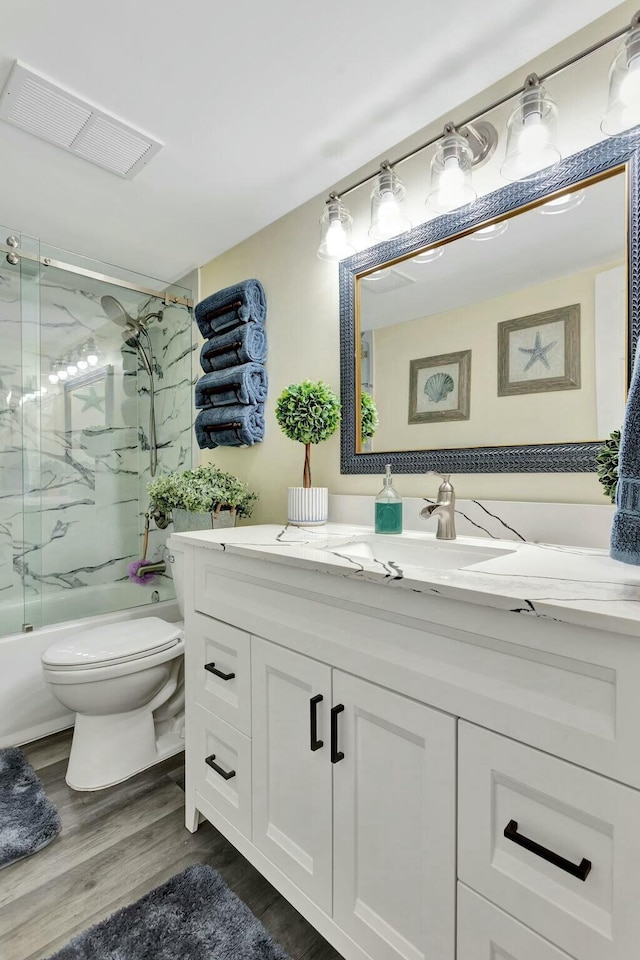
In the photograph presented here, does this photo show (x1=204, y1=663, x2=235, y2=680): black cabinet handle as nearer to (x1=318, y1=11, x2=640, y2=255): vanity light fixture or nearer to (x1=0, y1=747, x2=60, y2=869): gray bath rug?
(x1=0, y1=747, x2=60, y2=869): gray bath rug

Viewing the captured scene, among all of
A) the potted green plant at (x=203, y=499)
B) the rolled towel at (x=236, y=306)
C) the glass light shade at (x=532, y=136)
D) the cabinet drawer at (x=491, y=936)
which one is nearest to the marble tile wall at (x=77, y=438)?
the rolled towel at (x=236, y=306)

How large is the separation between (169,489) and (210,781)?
1.09 metres

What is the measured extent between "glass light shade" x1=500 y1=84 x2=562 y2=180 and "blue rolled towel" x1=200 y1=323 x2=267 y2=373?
3.62 ft

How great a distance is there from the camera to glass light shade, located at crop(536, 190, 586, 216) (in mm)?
1168

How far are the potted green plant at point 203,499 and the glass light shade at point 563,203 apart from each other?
4.63ft

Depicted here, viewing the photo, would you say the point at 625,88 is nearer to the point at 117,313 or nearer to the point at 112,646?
the point at 112,646

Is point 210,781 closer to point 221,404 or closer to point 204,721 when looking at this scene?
point 204,721

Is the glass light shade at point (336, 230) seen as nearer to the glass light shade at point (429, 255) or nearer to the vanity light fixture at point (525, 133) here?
the vanity light fixture at point (525, 133)

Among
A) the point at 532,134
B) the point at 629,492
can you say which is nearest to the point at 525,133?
the point at 532,134

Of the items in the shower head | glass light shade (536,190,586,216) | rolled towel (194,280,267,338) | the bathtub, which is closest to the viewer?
glass light shade (536,190,586,216)

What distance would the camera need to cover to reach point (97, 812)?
1.54 metres

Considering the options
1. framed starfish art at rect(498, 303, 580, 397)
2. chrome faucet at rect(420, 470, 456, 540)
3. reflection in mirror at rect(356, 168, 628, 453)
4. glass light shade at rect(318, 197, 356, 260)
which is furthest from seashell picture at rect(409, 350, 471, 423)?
glass light shade at rect(318, 197, 356, 260)

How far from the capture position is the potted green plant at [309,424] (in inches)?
63.4

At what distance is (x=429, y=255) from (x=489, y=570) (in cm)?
103
